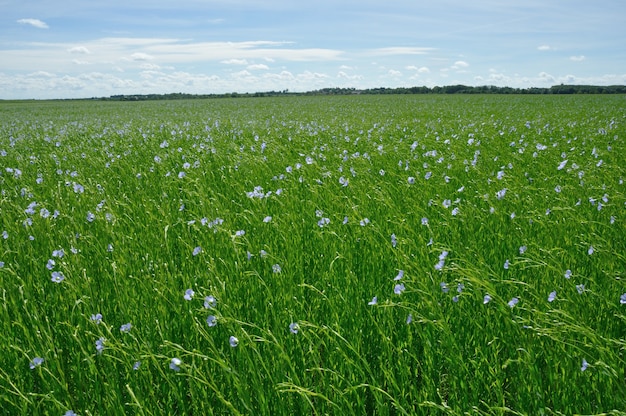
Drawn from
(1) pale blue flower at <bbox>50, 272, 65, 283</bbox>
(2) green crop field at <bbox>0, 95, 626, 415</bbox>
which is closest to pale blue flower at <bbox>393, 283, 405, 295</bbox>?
(2) green crop field at <bbox>0, 95, 626, 415</bbox>

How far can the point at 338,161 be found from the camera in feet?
23.6

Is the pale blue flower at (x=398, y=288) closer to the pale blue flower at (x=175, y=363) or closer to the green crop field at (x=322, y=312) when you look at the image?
the green crop field at (x=322, y=312)

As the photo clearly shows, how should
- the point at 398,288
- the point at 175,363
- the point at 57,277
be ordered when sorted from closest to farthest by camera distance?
the point at 175,363
the point at 398,288
the point at 57,277

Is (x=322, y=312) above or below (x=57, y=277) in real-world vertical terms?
below

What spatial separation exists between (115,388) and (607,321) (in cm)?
245

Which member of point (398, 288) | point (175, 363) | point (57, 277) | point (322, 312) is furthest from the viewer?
point (322, 312)

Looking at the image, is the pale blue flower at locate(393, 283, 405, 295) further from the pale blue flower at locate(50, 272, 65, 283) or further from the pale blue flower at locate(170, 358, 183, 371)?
the pale blue flower at locate(50, 272, 65, 283)

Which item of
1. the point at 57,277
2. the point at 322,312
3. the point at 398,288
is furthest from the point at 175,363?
the point at 57,277

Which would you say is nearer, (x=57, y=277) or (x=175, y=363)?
(x=175, y=363)

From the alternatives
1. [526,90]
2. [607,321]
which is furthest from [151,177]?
[526,90]

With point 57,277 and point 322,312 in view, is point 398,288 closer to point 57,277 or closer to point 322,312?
point 322,312

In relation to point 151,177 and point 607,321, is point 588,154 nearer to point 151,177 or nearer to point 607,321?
point 607,321

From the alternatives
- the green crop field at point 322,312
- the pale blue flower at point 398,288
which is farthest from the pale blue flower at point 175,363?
the pale blue flower at point 398,288

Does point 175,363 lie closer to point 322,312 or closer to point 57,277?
point 322,312
